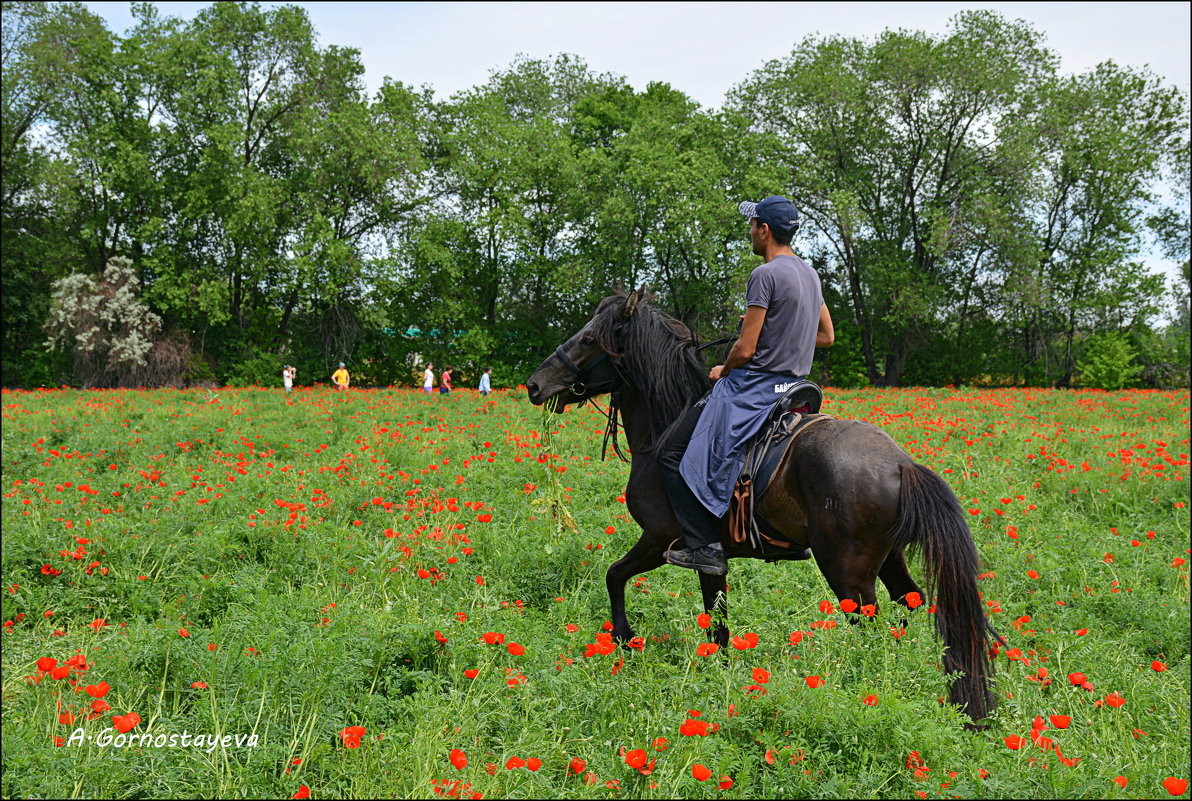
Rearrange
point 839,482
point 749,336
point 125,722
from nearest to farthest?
point 125,722
point 839,482
point 749,336

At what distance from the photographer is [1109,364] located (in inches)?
1254

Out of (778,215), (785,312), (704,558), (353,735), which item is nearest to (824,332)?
(785,312)

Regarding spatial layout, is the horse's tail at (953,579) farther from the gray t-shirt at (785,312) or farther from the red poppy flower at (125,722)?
the red poppy flower at (125,722)

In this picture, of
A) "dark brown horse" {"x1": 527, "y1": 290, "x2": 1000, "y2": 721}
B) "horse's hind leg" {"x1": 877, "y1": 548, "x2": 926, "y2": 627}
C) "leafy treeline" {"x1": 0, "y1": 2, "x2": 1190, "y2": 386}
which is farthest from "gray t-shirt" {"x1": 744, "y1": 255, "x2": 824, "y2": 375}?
"leafy treeline" {"x1": 0, "y1": 2, "x2": 1190, "y2": 386}

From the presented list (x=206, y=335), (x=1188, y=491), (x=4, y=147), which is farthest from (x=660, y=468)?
(x=4, y=147)

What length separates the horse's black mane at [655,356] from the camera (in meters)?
4.82

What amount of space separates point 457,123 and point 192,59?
12.2 m

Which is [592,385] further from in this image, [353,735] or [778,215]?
[353,735]

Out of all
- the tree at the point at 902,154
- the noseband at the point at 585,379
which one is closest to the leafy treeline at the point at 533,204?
the tree at the point at 902,154

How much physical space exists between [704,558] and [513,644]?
1272 millimetres

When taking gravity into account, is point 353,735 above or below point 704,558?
below

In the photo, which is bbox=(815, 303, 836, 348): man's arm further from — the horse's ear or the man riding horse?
the horse's ear

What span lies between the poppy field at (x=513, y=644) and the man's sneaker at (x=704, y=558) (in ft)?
1.71

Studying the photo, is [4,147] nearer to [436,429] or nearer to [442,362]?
[442,362]
